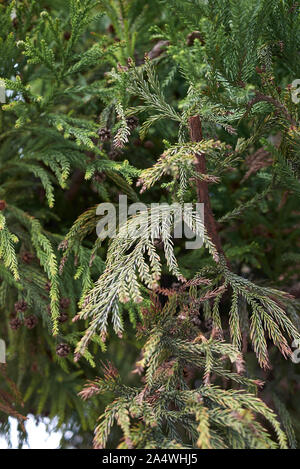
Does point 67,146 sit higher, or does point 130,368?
point 67,146

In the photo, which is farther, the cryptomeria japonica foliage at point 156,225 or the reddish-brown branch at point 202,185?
the reddish-brown branch at point 202,185

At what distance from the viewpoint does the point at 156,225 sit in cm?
87

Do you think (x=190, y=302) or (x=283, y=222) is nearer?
(x=190, y=302)

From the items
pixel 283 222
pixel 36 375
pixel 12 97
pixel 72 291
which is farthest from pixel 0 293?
pixel 283 222

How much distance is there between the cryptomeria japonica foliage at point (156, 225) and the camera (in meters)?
0.80

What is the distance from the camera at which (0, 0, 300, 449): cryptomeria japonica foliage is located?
801 millimetres

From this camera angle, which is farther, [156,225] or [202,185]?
[202,185]

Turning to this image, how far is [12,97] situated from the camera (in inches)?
46.7

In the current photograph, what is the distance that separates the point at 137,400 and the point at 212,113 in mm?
562

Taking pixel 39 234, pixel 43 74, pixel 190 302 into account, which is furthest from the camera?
pixel 43 74

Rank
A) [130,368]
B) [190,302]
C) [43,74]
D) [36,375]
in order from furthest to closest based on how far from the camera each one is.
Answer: [130,368] < [36,375] < [43,74] < [190,302]

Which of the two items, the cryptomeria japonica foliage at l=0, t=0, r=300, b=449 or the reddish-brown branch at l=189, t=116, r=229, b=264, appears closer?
the cryptomeria japonica foliage at l=0, t=0, r=300, b=449
